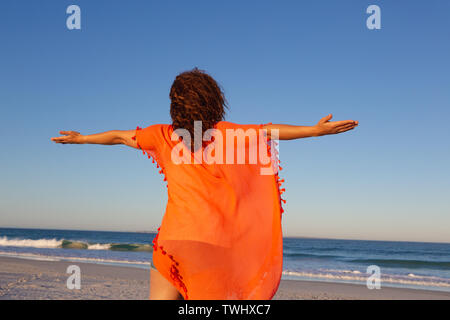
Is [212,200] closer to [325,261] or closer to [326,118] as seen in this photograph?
[326,118]

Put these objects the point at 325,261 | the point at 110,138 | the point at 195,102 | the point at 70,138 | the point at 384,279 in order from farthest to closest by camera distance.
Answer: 1. the point at 325,261
2. the point at 384,279
3. the point at 70,138
4. the point at 110,138
5. the point at 195,102

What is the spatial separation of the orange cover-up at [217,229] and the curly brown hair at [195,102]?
8cm

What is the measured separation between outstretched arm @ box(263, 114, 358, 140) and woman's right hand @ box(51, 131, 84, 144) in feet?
4.58

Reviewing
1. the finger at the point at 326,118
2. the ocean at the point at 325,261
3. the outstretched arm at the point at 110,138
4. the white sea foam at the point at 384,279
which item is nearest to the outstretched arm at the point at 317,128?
the finger at the point at 326,118

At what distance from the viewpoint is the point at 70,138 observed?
114 inches

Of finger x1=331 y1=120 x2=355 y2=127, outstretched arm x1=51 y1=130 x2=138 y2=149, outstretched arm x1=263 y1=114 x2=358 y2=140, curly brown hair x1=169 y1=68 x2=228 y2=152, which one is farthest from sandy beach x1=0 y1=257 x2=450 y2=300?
finger x1=331 y1=120 x2=355 y2=127

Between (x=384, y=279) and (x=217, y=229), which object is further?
(x=384, y=279)

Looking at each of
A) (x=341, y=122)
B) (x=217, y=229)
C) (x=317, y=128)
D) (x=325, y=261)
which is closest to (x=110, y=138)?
(x=217, y=229)

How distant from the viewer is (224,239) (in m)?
2.22

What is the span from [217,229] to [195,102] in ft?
2.38

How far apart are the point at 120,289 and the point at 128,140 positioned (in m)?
7.71
